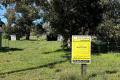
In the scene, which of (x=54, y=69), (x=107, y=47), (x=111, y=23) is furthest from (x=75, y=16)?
(x=54, y=69)

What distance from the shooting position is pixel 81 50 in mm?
12734

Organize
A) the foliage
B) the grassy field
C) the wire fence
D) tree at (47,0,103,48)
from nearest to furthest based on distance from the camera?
the grassy field, tree at (47,0,103,48), the foliage, the wire fence

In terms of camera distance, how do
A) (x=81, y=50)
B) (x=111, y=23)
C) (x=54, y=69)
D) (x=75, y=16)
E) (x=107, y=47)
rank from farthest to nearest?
1. (x=107, y=47)
2. (x=111, y=23)
3. (x=75, y=16)
4. (x=54, y=69)
5. (x=81, y=50)

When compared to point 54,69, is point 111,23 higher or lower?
higher

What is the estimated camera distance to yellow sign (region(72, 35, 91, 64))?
12648 mm

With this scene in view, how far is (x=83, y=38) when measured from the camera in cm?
1278

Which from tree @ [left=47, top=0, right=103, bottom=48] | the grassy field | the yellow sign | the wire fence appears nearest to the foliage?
tree @ [left=47, top=0, right=103, bottom=48]

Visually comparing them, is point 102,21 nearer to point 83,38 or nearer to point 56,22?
point 56,22

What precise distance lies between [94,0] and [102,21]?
83.7 inches

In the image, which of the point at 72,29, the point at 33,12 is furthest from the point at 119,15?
the point at 33,12

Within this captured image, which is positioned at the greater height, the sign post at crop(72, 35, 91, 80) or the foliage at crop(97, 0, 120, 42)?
the foliage at crop(97, 0, 120, 42)

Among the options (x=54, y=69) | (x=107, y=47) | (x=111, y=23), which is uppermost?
(x=111, y=23)

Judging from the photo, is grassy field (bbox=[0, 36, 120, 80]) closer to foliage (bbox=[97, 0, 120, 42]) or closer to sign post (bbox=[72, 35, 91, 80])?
sign post (bbox=[72, 35, 91, 80])

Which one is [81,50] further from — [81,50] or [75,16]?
[75,16]
